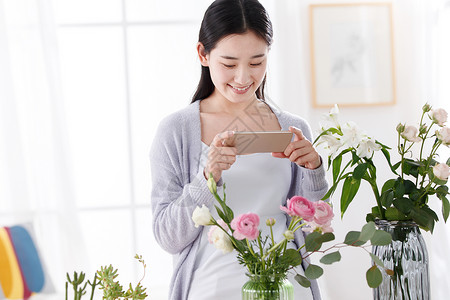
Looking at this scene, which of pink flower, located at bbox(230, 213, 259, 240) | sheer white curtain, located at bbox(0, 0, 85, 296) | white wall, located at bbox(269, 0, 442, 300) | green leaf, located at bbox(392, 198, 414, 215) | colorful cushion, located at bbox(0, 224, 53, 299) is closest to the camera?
pink flower, located at bbox(230, 213, 259, 240)

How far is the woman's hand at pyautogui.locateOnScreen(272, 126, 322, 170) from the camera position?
1.45 meters

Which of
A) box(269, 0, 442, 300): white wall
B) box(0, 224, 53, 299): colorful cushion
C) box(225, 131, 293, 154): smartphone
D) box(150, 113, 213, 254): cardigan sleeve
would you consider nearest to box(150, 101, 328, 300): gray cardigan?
box(150, 113, 213, 254): cardigan sleeve

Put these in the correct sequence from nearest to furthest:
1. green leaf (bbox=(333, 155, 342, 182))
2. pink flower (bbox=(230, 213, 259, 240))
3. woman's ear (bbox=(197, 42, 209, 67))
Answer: pink flower (bbox=(230, 213, 259, 240))
green leaf (bbox=(333, 155, 342, 182))
woman's ear (bbox=(197, 42, 209, 67))

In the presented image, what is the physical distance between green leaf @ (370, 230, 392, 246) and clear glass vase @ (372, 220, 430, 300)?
13 centimetres

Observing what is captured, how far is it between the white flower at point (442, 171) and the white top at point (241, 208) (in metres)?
0.46

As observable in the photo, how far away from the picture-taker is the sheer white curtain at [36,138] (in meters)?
2.94

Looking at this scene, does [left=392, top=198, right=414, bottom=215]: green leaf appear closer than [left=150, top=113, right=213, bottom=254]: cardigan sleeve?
Yes

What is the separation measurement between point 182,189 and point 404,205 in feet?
2.07

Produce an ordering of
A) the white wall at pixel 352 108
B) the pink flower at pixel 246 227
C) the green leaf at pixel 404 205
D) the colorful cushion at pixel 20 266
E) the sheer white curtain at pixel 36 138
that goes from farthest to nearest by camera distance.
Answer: the white wall at pixel 352 108, the sheer white curtain at pixel 36 138, the colorful cushion at pixel 20 266, the green leaf at pixel 404 205, the pink flower at pixel 246 227

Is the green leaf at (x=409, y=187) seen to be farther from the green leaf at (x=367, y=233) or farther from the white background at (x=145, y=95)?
the white background at (x=145, y=95)

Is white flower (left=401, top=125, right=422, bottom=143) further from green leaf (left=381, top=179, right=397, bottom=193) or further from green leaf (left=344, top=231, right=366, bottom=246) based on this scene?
green leaf (left=344, top=231, right=366, bottom=246)

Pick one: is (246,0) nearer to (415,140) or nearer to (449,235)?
(415,140)

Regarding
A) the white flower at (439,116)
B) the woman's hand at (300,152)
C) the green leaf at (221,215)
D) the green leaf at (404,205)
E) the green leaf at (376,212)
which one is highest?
the white flower at (439,116)

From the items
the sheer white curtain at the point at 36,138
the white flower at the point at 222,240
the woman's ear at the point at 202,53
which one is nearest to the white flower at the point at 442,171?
the white flower at the point at 222,240
